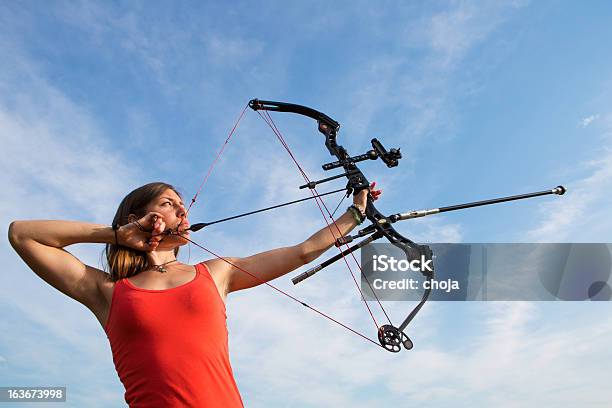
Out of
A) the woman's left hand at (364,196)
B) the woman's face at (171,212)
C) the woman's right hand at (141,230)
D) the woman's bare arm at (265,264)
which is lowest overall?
the woman's bare arm at (265,264)

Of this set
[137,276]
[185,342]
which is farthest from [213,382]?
[137,276]

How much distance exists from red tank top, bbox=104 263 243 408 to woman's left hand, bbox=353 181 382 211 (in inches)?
34.4

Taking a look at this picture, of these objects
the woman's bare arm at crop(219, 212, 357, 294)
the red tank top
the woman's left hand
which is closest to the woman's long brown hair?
the red tank top

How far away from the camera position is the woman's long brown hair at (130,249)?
2.30 m

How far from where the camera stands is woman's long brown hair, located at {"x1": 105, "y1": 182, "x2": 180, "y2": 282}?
2.30 meters

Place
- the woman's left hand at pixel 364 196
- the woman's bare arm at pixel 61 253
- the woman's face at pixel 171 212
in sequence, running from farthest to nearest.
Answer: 1. the woman's left hand at pixel 364 196
2. the woman's face at pixel 171 212
3. the woman's bare arm at pixel 61 253

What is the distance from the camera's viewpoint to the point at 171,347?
1.98m

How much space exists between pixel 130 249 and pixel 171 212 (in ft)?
0.72

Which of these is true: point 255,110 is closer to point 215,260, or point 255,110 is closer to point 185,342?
point 215,260

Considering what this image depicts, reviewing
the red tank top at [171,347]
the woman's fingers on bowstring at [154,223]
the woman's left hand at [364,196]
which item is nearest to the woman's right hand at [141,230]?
the woman's fingers on bowstring at [154,223]

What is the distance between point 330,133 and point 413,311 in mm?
1284

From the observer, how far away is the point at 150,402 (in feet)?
6.30

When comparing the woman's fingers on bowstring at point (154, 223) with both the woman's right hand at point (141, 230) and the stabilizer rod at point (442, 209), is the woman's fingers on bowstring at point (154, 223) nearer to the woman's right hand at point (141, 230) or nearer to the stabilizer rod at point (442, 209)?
the woman's right hand at point (141, 230)

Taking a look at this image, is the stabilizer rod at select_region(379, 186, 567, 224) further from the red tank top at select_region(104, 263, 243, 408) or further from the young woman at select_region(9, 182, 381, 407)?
the red tank top at select_region(104, 263, 243, 408)
